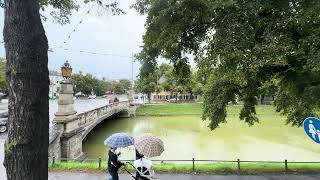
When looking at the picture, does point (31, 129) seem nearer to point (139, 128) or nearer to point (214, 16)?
point (214, 16)

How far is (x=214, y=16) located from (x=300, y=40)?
8.69 ft

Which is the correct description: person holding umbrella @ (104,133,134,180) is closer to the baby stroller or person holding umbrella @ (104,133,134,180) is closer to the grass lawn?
the baby stroller

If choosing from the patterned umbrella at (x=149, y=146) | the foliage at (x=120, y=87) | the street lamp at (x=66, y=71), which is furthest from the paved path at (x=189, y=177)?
the foliage at (x=120, y=87)

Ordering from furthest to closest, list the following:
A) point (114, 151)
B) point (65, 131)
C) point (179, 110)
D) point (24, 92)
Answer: point (179, 110)
point (65, 131)
point (114, 151)
point (24, 92)

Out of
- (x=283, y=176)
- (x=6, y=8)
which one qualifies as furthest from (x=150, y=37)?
(x=6, y=8)

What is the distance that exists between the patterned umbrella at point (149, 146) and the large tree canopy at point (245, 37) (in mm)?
2632

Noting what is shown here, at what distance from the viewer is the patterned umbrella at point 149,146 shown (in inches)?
372

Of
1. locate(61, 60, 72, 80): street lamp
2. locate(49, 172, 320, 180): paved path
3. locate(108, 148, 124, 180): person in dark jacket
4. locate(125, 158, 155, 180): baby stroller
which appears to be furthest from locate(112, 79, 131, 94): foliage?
locate(125, 158, 155, 180): baby stroller

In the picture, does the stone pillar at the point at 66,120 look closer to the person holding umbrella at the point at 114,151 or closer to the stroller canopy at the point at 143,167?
the person holding umbrella at the point at 114,151

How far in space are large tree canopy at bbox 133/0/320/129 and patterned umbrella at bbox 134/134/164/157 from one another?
8.64 ft

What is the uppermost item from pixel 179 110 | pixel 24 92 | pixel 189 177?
pixel 24 92

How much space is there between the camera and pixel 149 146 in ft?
31.1

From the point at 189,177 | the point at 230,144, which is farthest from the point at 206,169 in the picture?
the point at 230,144

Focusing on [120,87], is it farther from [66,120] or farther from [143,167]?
[143,167]
